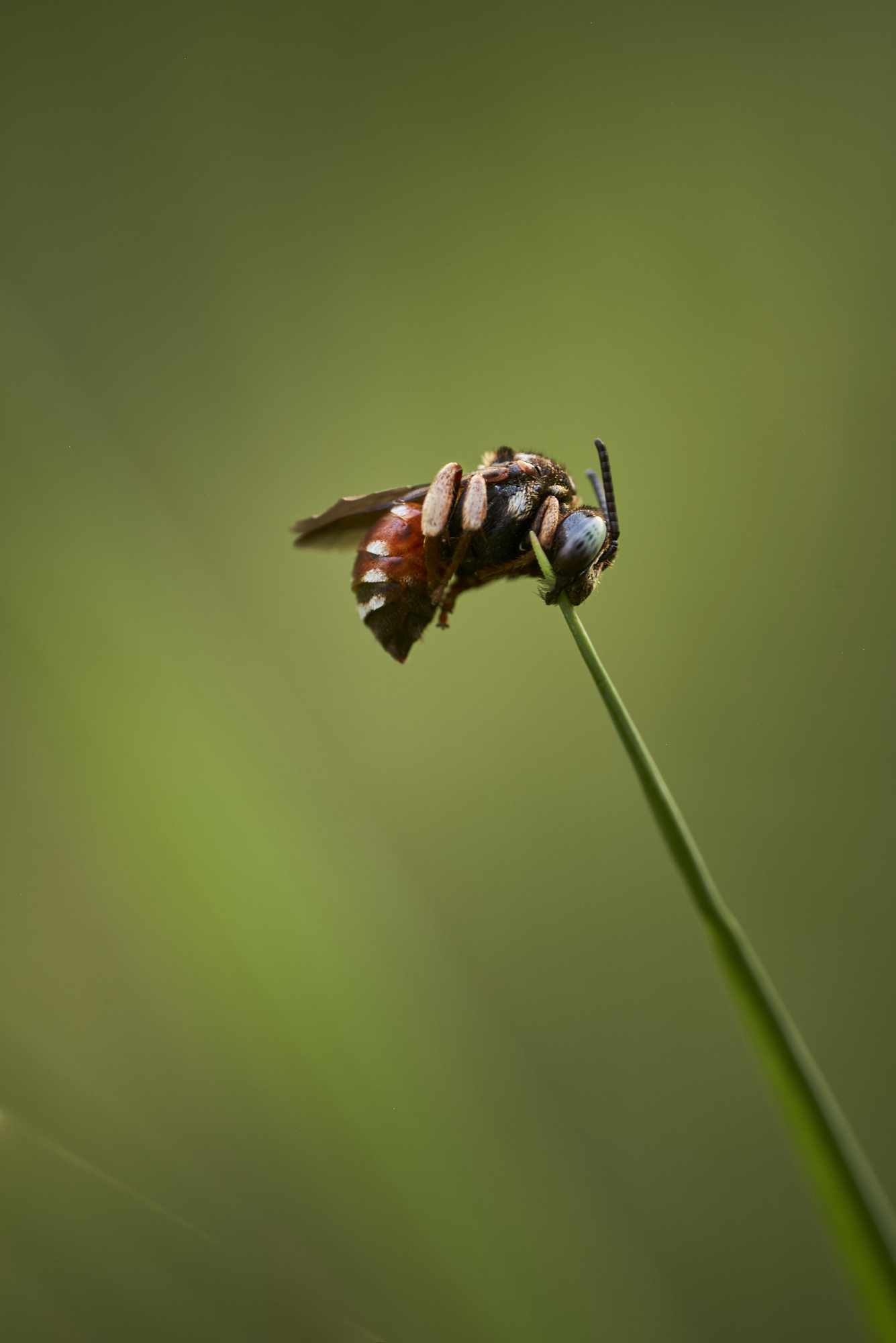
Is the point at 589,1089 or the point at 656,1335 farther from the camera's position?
the point at 589,1089

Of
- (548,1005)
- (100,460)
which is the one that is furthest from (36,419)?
(548,1005)

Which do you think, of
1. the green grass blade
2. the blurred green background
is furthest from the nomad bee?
the blurred green background

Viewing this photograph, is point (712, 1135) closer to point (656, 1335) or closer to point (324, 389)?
point (656, 1335)

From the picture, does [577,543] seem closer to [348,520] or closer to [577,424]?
[348,520]

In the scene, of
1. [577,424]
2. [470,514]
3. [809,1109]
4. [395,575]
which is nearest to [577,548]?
[470,514]

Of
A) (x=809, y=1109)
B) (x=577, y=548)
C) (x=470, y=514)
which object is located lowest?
(x=809, y=1109)

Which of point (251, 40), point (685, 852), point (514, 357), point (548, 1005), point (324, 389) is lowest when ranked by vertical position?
point (548, 1005)
